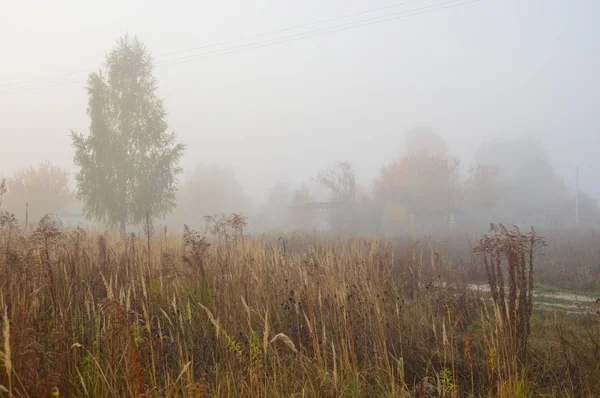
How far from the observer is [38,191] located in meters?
43.3

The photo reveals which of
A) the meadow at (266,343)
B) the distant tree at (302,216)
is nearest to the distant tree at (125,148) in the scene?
the meadow at (266,343)

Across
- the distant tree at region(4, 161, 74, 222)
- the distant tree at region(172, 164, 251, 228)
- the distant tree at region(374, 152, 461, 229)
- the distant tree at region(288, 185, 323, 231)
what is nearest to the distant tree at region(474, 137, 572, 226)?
the distant tree at region(374, 152, 461, 229)

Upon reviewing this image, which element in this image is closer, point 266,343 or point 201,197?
point 266,343

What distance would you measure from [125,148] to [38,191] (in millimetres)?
25975

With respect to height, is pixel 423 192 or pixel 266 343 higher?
pixel 423 192

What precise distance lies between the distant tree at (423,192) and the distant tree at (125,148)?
2507 cm

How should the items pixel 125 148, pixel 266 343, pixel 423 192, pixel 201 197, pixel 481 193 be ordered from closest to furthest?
pixel 266 343 → pixel 125 148 → pixel 423 192 → pixel 481 193 → pixel 201 197

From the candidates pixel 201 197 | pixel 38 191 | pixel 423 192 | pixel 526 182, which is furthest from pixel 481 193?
pixel 38 191

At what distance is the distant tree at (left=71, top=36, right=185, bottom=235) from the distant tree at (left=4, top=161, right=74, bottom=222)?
23.9 metres

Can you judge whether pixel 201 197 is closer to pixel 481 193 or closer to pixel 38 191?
pixel 38 191

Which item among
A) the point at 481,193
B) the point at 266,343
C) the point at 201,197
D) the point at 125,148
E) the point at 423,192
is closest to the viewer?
the point at 266,343

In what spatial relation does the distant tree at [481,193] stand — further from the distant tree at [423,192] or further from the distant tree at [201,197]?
the distant tree at [201,197]

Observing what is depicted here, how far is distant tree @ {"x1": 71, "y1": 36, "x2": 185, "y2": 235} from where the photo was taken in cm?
2306

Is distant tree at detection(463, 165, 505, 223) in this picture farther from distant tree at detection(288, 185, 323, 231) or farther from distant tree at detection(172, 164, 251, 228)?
distant tree at detection(172, 164, 251, 228)
